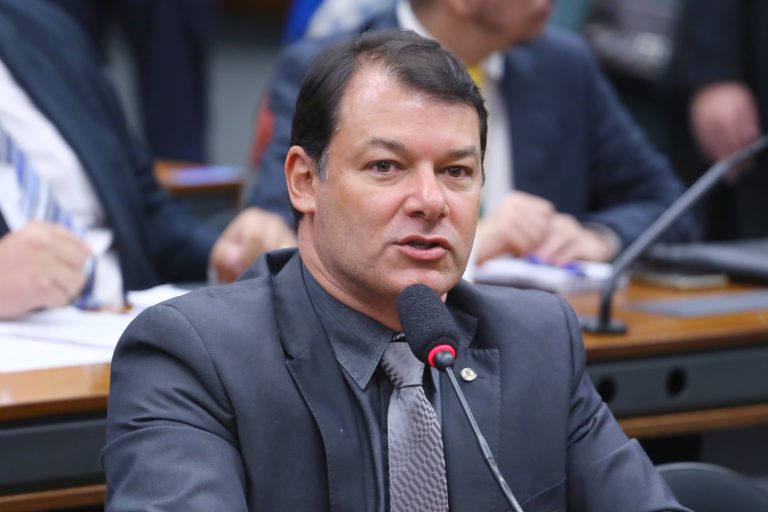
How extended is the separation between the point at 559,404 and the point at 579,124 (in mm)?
1701

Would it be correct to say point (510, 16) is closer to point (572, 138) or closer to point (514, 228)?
point (572, 138)

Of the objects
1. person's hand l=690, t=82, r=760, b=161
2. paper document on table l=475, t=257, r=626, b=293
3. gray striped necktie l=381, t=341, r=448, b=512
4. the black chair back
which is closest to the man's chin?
gray striped necktie l=381, t=341, r=448, b=512

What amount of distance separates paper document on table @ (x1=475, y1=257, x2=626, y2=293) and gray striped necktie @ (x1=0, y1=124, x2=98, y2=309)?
755 mm

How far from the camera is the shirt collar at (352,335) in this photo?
1575 millimetres

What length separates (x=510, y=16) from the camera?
297 cm

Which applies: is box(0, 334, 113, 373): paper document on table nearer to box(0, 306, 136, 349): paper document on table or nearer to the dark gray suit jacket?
box(0, 306, 136, 349): paper document on table

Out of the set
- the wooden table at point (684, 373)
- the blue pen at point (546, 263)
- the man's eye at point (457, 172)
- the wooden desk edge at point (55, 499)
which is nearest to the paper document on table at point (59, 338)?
the wooden desk edge at point (55, 499)

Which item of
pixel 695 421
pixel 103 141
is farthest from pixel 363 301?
pixel 103 141

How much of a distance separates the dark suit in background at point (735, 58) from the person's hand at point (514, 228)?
1.34 m

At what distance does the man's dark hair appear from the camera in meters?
1.56

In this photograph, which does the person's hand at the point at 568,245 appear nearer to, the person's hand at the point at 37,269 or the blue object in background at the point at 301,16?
the person's hand at the point at 37,269

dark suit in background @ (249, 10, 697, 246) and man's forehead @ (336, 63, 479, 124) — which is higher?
man's forehead @ (336, 63, 479, 124)

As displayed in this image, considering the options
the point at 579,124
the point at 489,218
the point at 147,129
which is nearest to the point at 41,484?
the point at 489,218

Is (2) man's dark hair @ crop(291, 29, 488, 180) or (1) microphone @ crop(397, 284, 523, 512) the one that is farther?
(2) man's dark hair @ crop(291, 29, 488, 180)
